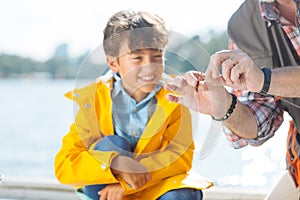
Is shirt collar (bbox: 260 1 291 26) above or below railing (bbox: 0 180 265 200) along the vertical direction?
above

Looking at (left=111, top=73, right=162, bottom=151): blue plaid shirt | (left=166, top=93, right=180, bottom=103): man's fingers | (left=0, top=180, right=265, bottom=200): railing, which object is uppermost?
(left=166, top=93, right=180, bottom=103): man's fingers

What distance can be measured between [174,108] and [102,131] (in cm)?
21

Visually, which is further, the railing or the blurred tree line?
the railing

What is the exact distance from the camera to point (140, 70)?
1495 mm

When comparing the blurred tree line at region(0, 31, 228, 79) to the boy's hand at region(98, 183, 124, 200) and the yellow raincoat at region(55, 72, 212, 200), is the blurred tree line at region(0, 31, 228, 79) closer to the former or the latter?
the yellow raincoat at region(55, 72, 212, 200)

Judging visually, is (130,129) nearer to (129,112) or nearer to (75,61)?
(129,112)

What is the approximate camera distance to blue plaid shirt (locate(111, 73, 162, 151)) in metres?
1.55

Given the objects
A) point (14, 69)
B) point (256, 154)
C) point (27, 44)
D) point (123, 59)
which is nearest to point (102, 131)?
point (123, 59)

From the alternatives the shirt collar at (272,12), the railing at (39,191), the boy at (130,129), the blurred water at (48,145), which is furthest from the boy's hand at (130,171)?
the railing at (39,191)

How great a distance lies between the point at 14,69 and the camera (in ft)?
25.8

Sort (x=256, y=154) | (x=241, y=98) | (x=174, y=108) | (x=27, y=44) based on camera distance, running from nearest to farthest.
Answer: (x=174, y=108) → (x=241, y=98) → (x=256, y=154) → (x=27, y=44)

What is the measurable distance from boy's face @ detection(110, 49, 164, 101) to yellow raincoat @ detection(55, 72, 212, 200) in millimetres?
45

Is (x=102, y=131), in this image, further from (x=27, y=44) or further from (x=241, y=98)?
(x=27, y=44)

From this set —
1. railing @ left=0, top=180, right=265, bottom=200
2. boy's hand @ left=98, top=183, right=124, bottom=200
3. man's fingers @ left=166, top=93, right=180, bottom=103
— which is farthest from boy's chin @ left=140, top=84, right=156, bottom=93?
railing @ left=0, top=180, right=265, bottom=200
